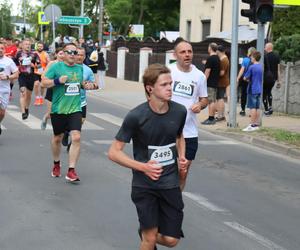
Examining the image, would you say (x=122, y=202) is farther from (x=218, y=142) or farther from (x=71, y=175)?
(x=218, y=142)

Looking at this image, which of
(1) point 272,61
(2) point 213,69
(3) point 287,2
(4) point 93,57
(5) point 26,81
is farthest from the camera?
(4) point 93,57

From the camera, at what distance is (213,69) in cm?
1570

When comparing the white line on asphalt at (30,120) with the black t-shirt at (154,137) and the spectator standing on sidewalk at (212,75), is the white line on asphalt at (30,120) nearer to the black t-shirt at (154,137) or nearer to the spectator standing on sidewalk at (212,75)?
the spectator standing on sidewalk at (212,75)

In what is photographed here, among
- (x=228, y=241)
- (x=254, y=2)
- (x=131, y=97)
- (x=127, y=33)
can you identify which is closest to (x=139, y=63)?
(x=131, y=97)

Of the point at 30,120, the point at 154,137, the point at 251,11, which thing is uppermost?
the point at 251,11

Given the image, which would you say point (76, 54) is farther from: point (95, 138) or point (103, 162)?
point (95, 138)

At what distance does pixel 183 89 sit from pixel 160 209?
2108mm

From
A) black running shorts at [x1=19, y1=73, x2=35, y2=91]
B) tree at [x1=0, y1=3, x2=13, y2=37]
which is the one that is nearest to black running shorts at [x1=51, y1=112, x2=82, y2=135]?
black running shorts at [x1=19, y1=73, x2=35, y2=91]

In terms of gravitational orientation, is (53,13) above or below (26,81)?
above

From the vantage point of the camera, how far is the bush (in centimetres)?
2167

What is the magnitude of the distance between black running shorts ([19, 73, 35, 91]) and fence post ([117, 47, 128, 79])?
700 inches

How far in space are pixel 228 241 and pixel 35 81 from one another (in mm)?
11868

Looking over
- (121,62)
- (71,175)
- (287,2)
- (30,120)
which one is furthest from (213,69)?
(121,62)

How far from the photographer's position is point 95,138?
12.8 m
